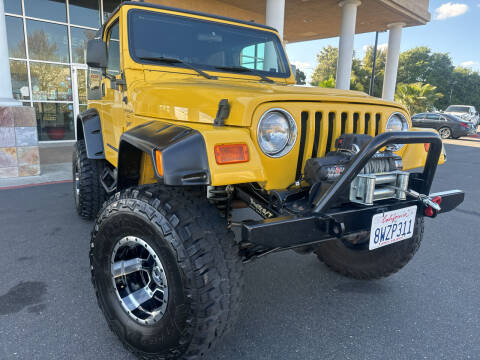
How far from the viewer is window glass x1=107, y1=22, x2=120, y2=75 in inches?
111

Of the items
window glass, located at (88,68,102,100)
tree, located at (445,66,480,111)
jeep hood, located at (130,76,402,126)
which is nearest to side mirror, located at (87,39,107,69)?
jeep hood, located at (130,76,402,126)

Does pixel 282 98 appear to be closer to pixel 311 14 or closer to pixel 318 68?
pixel 311 14

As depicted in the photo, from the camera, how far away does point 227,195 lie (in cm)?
205

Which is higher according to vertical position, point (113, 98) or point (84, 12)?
point (84, 12)

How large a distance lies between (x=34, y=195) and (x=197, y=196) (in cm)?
440

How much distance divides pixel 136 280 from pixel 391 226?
1.44m

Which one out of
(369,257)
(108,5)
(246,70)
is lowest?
(369,257)

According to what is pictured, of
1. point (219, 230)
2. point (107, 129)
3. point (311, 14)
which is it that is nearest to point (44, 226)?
point (107, 129)

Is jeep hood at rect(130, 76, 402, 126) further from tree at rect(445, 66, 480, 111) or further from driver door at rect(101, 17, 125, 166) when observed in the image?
tree at rect(445, 66, 480, 111)

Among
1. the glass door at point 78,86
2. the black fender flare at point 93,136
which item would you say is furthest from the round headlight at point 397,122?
the glass door at point 78,86

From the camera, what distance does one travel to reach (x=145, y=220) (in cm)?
168

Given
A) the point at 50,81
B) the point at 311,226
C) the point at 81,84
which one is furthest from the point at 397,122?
the point at 50,81

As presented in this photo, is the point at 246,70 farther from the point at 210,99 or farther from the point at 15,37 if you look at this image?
the point at 15,37

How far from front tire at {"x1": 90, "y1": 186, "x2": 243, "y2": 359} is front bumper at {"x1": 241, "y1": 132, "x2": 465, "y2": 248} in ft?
0.62
